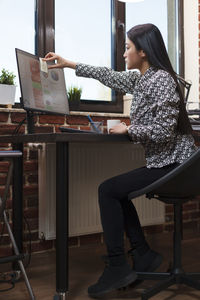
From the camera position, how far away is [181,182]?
68.6 inches

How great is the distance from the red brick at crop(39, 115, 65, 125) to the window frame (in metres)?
0.20

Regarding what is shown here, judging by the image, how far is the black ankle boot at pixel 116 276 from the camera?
1.80 meters

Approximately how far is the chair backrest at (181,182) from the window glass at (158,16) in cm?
176

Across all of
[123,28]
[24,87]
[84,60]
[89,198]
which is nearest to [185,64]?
[123,28]

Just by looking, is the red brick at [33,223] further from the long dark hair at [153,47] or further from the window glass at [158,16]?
the window glass at [158,16]

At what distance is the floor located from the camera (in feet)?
6.32

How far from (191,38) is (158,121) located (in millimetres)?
1956

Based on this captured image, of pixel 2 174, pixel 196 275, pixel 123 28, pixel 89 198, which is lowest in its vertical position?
pixel 196 275

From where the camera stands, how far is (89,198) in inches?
103

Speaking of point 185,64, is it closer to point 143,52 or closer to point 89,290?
point 143,52

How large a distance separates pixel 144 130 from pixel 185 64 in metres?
Result: 1.88

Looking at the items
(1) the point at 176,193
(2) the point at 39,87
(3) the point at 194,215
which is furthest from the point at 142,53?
(3) the point at 194,215

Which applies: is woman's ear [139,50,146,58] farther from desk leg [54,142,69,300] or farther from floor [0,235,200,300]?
floor [0,235,200,300]

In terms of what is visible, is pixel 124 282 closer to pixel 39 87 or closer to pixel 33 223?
pixel 33 223
